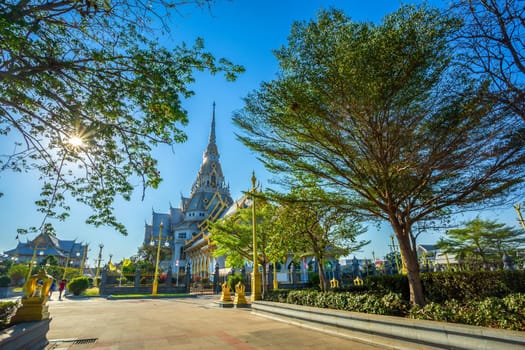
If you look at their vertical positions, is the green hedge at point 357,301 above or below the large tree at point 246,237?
below

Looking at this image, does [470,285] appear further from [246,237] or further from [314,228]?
[246,237]

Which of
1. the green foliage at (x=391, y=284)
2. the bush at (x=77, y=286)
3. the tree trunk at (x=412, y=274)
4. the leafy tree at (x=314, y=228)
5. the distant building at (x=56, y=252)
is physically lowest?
the bush at (x=77, y=286)

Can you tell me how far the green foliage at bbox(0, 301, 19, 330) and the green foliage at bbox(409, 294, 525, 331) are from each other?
8.29 m

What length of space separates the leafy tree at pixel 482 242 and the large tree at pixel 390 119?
25677 mm

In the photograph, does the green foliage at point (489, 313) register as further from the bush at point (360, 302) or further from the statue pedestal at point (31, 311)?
the statue pedestal at point (31, 311)

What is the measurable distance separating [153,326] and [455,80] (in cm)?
1099

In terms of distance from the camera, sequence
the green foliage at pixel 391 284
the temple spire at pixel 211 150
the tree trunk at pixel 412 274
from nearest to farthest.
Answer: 1. the tree trunk at pixel 412 274
2. the green foliage at pixel 391 284
3. the temple spire at pixel 211 150

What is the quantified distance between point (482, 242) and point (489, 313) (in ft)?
115

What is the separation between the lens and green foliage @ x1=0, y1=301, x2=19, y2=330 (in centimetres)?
523

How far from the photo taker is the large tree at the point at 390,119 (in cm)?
634

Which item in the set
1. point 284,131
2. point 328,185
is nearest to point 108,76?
point 284,131

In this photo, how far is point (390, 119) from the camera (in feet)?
24.3

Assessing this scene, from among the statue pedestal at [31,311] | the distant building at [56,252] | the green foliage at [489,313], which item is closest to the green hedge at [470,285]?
the green foliage at [489,313]

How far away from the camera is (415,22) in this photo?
6.46m
